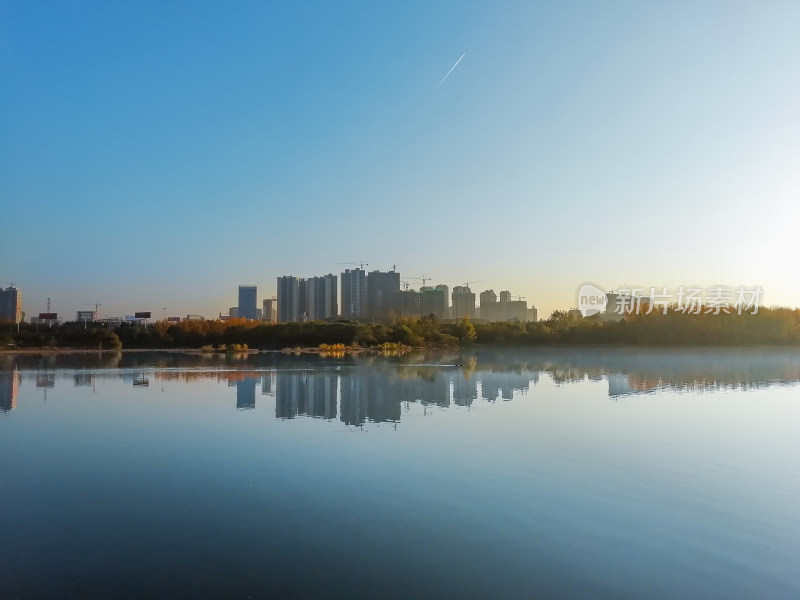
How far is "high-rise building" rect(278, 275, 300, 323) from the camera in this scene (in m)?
72.4

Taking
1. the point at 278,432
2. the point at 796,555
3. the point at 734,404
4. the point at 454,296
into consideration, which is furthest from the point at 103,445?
the point at 454,296

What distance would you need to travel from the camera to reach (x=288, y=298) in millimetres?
73062

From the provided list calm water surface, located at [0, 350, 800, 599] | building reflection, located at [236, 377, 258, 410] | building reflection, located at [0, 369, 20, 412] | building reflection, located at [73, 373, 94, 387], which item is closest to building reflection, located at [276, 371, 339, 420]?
calm water surface, located at [0, 350, 800, 599]

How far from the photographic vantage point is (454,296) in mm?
74000

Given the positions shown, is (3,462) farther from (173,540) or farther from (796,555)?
(796,555)

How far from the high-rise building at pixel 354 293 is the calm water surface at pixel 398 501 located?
52.6 m

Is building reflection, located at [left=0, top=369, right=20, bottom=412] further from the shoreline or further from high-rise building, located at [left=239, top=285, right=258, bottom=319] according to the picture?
high-rise building, located at [left=239, top=285, right=258, bottom=319]

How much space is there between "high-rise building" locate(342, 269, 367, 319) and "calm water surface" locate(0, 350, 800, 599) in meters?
52.6

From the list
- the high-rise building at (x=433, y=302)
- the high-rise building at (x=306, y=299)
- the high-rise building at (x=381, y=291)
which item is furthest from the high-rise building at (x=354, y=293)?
the high-rise building at (x=433, y=302)

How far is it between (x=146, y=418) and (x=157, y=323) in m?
42.8

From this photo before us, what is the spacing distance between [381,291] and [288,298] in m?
13.6

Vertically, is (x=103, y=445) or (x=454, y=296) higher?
(x=454, y=296)

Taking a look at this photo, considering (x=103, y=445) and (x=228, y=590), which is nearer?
(x=228, y=590)

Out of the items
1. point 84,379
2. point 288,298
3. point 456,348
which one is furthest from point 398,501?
point 288,298
